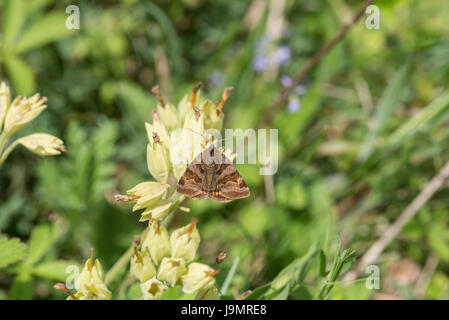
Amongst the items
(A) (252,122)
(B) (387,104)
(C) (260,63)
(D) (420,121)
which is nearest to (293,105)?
(A) (252,122)

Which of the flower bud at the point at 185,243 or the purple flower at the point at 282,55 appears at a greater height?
→ the purple flower at the point at 282,55

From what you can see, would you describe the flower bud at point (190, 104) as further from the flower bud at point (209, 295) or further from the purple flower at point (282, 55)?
the purple flower at point (282, 55)

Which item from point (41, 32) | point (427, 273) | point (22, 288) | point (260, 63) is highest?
point (41, 32)

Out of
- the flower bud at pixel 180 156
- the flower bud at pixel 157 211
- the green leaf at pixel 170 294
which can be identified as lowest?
the green leaf at pixel 170 294

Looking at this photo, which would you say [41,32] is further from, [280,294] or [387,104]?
[387,104]

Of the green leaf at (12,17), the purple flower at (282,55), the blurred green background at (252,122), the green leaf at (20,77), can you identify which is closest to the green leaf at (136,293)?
the blurred green background at (252,122)
